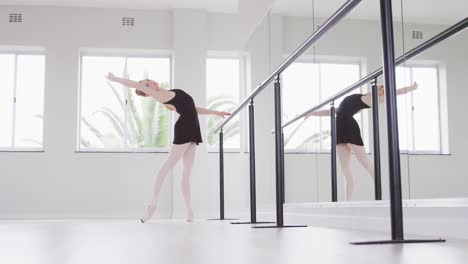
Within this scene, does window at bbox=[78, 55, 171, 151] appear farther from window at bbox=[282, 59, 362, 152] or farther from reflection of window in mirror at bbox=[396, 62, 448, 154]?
reflection of window in mirror at bbox=[396, 62, 448, 154]

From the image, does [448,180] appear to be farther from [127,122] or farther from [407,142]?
[127,122]

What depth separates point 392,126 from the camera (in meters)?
1.75

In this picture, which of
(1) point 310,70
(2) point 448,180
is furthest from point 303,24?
(2) point 448,180

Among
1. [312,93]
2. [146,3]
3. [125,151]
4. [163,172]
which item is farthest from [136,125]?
[312,93]

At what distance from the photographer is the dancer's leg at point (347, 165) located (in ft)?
11.3

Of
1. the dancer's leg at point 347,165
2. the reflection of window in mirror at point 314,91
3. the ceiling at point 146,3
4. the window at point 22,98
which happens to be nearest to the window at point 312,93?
the reflection of window in mirror at point 314,91

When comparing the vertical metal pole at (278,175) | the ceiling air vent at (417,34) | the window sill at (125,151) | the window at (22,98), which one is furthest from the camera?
the window at (22,98)

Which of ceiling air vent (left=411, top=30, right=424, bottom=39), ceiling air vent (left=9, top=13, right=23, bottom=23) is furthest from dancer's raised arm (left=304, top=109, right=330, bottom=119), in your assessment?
ceiling air vent (left=9, top=13, right=23, bottom=23)

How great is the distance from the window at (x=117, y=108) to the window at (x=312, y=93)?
351 cm

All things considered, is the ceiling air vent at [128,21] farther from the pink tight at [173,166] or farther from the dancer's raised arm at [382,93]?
the dancer's raised arm at [382,93]

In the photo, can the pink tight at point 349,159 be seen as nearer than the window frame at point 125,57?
Yes

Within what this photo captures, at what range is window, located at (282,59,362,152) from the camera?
3.76 metres

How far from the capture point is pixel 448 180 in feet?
7.05

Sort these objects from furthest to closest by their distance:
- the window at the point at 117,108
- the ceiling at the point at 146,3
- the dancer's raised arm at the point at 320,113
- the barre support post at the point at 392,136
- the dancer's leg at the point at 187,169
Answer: the window at the point at 117,108
the ceiling at the point at 146,3
the dancer's leg at the point at 187,169
the dancer's raised arm at the point at 320,113
the barre support post at the point at 392,136
